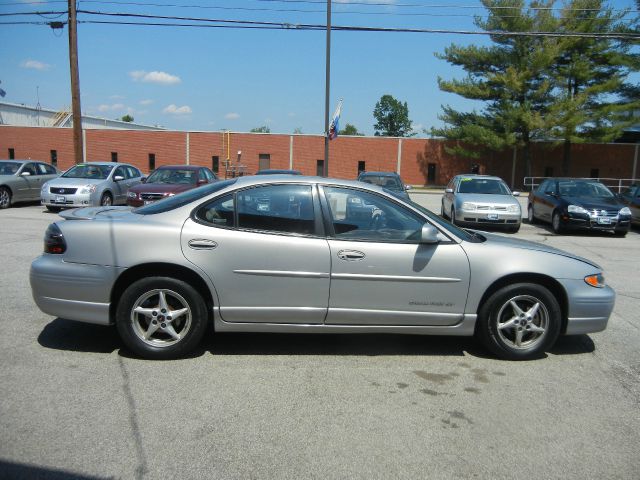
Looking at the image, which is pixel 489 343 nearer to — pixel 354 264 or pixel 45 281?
pixel 354 264

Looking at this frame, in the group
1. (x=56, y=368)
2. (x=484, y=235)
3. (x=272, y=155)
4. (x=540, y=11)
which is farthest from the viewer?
(x=272, y=155)

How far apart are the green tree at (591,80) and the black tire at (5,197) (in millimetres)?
34022

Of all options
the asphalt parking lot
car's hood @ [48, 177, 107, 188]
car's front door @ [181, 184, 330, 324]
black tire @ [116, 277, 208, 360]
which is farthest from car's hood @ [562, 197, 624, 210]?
car's hood @ [48, 177, 107, 188]

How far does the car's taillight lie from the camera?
14.7ft

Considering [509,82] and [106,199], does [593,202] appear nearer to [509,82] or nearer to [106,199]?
[106,199]

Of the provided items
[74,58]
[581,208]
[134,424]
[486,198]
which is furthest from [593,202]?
[74,58]

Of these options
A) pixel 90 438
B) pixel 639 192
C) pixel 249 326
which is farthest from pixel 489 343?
pixel 639 192

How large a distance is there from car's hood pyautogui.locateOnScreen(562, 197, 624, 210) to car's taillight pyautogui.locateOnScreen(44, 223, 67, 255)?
511 inches

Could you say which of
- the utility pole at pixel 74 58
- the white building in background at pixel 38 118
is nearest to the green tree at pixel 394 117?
the white building in background at pixel 38 118

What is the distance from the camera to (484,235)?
521 centimetres

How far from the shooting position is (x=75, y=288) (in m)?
4.45

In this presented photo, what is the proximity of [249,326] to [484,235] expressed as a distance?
240 centimetres

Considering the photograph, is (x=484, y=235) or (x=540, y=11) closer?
(x=484, y=235)

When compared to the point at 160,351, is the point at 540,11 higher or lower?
higher
